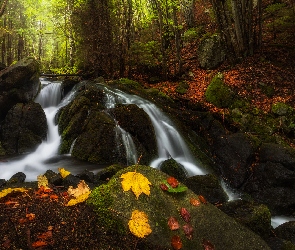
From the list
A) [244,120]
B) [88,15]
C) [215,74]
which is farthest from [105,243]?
[88,15]

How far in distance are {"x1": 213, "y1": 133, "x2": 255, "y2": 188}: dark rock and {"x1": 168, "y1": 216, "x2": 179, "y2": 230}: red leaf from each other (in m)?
5.83

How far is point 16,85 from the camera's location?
9.73 metres

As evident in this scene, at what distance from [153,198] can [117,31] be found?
12877mm

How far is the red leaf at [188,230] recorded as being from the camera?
2531mm

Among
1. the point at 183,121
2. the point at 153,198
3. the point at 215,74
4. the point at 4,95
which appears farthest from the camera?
the point at 215,74

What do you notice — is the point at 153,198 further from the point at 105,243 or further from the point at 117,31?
the point at 117,31

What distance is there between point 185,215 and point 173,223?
0.19 meters

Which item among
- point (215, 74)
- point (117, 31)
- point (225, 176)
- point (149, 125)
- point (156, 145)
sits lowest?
point (225, 176)

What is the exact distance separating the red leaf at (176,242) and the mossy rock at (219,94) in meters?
9.80

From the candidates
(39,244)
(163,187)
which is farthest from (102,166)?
(39,244)

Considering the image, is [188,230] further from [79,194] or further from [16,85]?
[16,85]

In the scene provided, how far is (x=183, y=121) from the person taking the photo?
33.0 ft

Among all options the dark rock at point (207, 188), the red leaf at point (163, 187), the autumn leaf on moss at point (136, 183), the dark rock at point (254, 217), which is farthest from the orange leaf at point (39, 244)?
the dark rock at point (207, 188)

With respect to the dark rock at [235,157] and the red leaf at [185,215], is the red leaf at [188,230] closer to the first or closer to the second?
the red leaf at [185,215]
